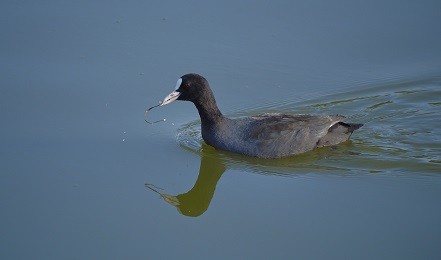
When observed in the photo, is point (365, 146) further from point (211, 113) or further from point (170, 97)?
point (170, 97)

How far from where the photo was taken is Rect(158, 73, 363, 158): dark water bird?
30.3 feet

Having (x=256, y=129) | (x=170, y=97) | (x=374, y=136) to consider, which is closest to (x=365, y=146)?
(x=374, y=136)

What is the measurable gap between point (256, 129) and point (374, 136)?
A: 5.20 ft

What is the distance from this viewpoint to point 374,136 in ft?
31.9

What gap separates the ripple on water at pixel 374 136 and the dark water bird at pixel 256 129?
0.11m

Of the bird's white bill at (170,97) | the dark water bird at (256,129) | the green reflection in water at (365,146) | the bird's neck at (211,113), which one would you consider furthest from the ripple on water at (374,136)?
the bird's white bill at (170,97)

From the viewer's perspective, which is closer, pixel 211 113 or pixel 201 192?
pixel 201 192

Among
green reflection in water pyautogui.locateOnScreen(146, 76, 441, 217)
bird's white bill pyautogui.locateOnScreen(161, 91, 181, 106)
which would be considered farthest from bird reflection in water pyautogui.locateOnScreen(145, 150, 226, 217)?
bird's white bill pyautogui.locateOnScreen(161, 91, 181, 106)

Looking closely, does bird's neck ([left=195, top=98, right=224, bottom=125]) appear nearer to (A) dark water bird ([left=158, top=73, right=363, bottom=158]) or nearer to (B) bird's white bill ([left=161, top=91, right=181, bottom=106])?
(A) dark water bird ([left=158, top=73, right=363, bottom=158])

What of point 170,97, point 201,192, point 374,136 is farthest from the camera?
point 374,136

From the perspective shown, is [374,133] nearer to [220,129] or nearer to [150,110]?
[220,129]

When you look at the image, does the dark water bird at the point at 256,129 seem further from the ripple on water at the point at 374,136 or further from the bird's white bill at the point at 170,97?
the ripple on water at the point at 374,136

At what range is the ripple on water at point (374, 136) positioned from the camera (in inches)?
349

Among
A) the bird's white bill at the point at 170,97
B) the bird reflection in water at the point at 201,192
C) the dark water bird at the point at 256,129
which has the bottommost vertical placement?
the bird reflection in water at the point at 201,192
